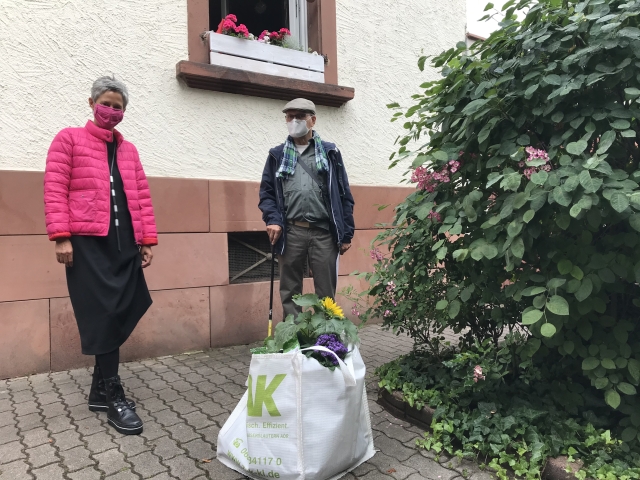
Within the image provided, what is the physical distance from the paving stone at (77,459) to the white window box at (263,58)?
3006 mm

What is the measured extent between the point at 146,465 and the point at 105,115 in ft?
5.89

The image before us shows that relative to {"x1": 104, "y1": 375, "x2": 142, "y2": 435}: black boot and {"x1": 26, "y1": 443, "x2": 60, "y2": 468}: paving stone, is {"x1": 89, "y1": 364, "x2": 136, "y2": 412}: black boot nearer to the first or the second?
{"x1": 104, "y1": 375, "x2": 142, "y2": 435}: black boot

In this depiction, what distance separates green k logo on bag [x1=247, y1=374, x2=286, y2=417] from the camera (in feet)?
6.08

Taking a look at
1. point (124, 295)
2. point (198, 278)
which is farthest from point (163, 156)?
point (124, 295)

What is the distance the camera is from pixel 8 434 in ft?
8.09

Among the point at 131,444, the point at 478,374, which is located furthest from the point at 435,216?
the point at 131,444

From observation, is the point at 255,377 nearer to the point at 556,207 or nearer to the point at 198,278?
the point at 556,207

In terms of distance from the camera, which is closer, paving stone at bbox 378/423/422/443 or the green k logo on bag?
the green k logo on bag

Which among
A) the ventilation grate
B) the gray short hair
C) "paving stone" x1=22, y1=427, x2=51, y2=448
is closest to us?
"paving stone" x1=22, y1=427, x2=51, y2=448

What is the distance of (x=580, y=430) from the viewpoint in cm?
215

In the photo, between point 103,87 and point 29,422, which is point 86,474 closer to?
point 29,422

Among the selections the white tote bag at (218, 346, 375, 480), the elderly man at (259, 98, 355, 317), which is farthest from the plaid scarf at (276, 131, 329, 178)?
the white tote bag at (218, 346, 375, 480)

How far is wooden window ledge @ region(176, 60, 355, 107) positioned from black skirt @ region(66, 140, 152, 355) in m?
1.47

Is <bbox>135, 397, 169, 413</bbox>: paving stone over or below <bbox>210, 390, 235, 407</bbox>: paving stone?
over
